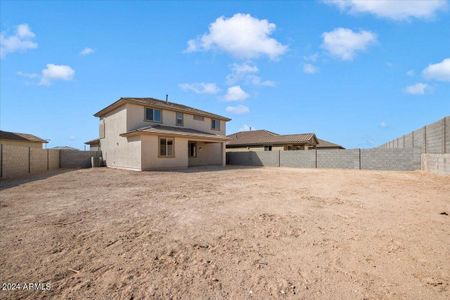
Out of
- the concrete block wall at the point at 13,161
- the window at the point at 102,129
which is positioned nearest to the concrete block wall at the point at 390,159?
the window at the point at 102,129

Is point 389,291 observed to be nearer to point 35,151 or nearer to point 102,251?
point 102,251

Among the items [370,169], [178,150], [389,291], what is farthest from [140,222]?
[370,169]

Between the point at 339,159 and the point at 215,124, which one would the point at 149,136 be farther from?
the point at 339,159

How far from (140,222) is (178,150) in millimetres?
14210

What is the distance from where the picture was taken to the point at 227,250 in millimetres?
3453

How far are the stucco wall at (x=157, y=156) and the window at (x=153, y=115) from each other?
9.42 feet

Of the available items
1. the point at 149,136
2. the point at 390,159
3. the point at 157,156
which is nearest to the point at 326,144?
the point at 390,159

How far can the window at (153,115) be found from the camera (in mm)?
19031

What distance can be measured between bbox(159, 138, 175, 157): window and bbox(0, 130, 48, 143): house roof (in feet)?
61.6

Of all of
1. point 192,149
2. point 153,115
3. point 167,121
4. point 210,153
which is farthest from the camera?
point 210,153

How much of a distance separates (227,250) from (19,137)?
33.1 m

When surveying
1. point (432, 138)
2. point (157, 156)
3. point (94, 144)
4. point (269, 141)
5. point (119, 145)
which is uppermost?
point (269, 141)

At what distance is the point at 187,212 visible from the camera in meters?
5.53

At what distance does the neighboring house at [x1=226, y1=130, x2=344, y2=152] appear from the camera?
28.8 meters
